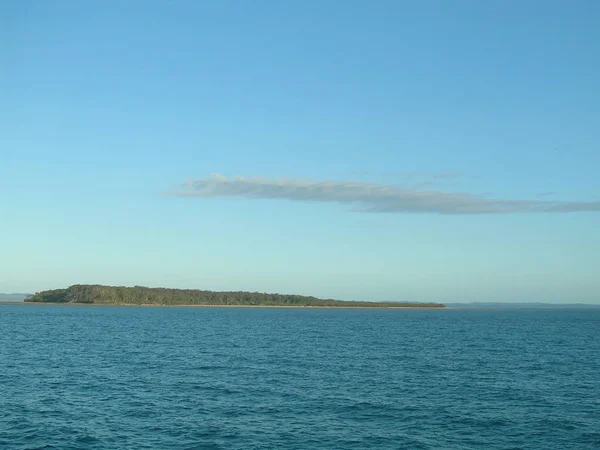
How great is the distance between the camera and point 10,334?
384 ft

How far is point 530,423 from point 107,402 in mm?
35678

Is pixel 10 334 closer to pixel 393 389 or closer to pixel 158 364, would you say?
pixel 158 364

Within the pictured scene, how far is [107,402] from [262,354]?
39.7 m

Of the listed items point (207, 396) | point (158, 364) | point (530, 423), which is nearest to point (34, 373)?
point (158, 364)

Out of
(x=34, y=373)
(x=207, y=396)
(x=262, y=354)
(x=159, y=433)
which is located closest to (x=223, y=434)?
(x=159, y=433)

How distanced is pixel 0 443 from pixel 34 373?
29229 millimetres

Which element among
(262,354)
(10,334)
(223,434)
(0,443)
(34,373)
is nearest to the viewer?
(0,443)

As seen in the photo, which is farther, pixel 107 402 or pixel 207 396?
pixel 207 396

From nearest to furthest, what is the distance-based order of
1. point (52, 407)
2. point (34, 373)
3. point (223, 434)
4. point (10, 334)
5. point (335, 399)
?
point (223, 434)
point (52, 407)
point (335, 399)
point (34, 373)
point (10, 334)

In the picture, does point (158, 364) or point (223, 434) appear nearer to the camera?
point (223, 434)

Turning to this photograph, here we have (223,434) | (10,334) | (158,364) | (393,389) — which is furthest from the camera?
(10,334)

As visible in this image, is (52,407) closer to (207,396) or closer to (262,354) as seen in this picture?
(207,396)

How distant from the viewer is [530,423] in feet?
152

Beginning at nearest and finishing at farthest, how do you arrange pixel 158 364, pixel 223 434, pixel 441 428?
pixel 223 434 < pixel 441 428 < pixel 158 364
